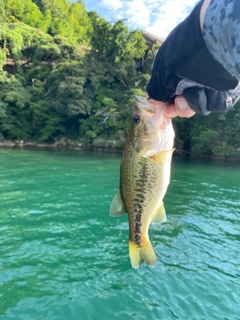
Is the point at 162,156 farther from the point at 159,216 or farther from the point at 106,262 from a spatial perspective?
the point at 106,262

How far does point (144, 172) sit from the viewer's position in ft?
7.86

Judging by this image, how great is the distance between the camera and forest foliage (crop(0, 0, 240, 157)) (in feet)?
110

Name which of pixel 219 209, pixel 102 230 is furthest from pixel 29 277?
pixel 219 209

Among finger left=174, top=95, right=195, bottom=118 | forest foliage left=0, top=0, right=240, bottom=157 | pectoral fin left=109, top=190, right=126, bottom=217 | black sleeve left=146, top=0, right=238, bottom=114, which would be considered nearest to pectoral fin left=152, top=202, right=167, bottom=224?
pectoral fin left=109, top=190, right=126, bottom=217

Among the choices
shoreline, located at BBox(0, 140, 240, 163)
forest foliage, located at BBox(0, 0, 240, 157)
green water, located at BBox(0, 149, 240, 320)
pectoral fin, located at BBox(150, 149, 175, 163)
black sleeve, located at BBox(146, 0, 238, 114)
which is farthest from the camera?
forest foliage, located at BBox(0, 0, 240, 157)

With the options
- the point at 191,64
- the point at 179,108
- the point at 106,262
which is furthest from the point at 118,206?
the point at 106,262

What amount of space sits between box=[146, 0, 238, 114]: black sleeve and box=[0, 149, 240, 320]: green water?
3.87 meters

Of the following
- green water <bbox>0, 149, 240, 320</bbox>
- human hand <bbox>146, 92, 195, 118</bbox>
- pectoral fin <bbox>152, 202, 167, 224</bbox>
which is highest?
human hand <bbox>146, 92, 195, 118</bbox>

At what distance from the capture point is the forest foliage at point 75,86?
33.5 meters

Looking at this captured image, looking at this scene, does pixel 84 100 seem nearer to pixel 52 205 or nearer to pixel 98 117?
pixel 98 117

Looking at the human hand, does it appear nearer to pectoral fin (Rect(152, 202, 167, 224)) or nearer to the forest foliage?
pectoral fin (Rect(152, 202, 167, 224))

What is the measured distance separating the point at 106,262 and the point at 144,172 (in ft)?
12.8

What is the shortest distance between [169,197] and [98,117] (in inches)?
950

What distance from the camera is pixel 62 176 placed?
49.8ft
